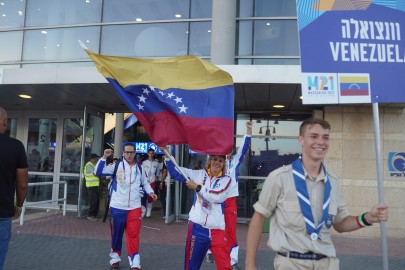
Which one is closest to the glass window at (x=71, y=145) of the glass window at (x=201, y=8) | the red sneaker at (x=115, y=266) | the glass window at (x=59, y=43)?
the glass window at (x=59, y=43)

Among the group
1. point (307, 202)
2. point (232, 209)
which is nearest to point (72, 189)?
point (232, 209)

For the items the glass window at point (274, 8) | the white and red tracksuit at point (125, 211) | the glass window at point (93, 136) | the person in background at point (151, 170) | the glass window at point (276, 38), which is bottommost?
the white and red tracksuit at point (125, 211)

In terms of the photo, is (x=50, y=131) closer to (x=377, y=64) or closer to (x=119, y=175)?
(x=119, y=175)

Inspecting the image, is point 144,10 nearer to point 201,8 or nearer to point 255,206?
point 201,8

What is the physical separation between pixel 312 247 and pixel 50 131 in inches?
513

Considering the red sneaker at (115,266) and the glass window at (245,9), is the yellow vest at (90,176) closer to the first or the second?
the red sneaker at (115,266)

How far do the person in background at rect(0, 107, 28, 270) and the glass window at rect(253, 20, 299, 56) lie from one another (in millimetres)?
8935

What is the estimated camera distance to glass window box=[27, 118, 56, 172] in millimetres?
14367

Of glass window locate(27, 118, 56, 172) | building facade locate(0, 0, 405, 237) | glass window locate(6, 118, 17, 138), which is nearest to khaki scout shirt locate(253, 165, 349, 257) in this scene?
building facade locate(0, 0, 405, 237)

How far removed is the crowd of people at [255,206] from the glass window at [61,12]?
8253 millimetres

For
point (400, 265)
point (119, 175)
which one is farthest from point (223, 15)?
point (400, 265)

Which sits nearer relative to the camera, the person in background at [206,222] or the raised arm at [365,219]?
the raised arm at [365,219]

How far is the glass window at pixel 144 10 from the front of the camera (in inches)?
514

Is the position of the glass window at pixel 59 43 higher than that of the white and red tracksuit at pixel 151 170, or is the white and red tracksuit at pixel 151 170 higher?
the glass window at pixel 59 43
